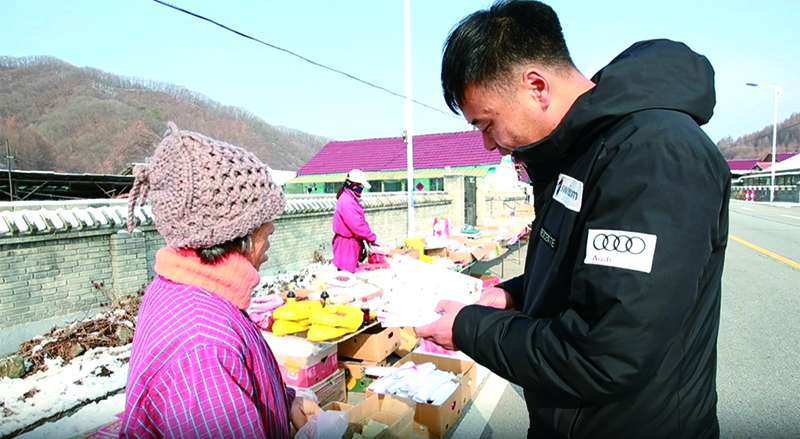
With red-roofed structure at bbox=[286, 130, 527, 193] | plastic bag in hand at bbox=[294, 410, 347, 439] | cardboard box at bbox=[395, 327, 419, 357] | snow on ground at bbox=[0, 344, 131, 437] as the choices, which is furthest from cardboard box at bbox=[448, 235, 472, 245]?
red-roofed structure at bbox=[286, 130, 527, 193]

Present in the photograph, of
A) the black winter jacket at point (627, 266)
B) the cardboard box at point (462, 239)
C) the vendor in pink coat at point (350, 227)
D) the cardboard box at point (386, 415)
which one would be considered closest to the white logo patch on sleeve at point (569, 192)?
the black winter jacket at point (627, 266)

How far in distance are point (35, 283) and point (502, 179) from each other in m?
21.7

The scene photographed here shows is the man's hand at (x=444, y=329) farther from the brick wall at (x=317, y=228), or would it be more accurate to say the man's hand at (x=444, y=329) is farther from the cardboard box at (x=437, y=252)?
the brick wall at (x=317, y=228)

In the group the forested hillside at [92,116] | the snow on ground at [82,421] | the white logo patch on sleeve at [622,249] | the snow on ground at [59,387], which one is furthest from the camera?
the forested hillside at [92,116]

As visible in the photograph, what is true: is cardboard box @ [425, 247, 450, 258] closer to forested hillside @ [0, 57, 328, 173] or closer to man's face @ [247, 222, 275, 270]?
man's face @ [247, 222, 275, 270]

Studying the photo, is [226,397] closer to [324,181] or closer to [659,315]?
[659,315]

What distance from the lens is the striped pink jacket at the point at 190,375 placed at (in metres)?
1.11

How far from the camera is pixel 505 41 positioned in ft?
4.06

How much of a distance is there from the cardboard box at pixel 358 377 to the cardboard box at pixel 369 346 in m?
0.07

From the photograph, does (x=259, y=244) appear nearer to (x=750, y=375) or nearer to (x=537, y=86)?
(x=537, y=86)

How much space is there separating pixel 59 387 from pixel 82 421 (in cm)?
73

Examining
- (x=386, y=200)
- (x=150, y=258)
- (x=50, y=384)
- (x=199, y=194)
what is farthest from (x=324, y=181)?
(x=199, y=194)

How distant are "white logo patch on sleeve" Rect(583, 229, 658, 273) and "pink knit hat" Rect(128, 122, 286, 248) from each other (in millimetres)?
951

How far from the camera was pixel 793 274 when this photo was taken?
27.0 feet
